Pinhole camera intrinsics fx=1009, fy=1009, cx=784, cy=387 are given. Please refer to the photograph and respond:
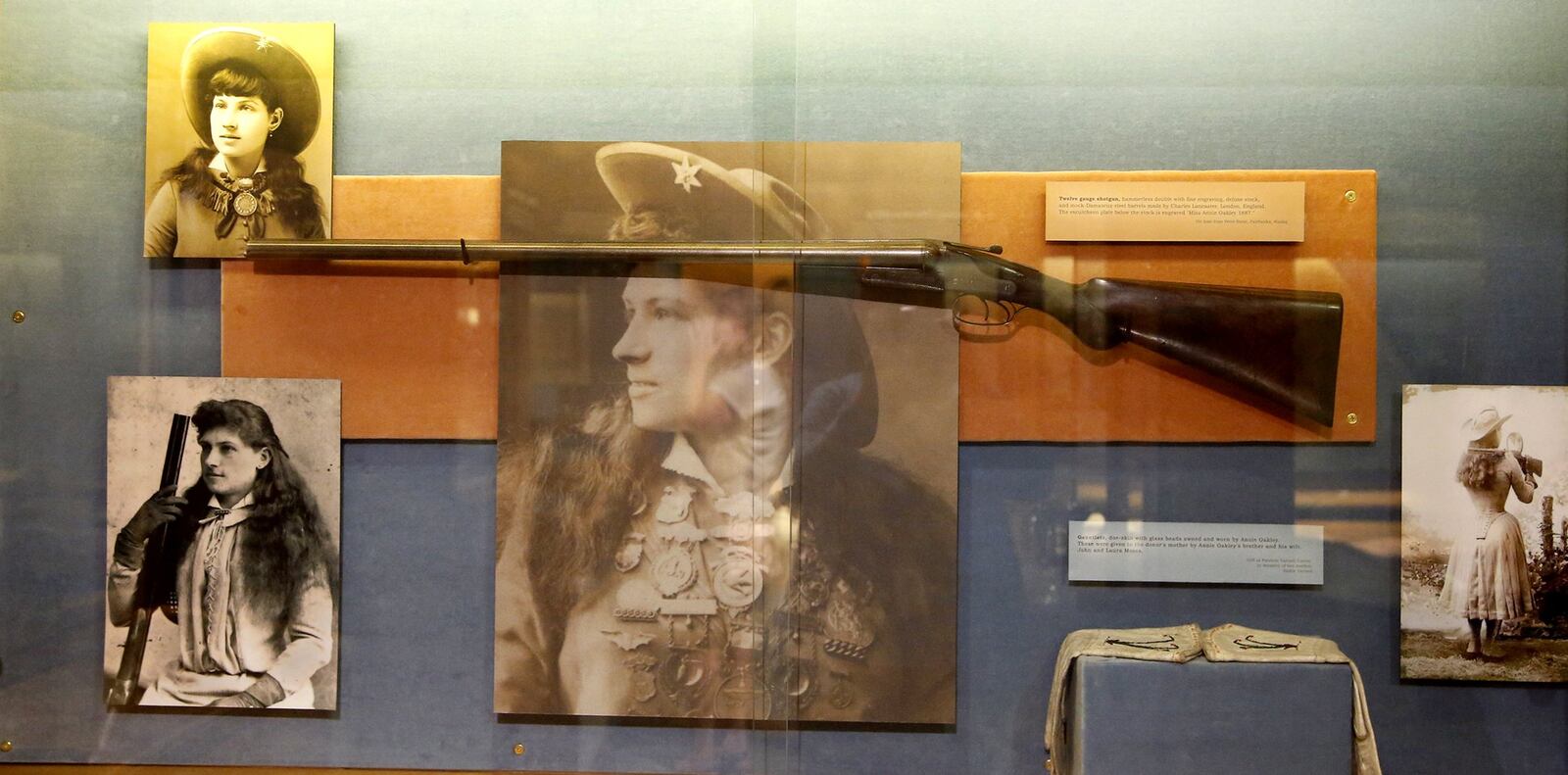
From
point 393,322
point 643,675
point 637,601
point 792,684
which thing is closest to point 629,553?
point 637,601

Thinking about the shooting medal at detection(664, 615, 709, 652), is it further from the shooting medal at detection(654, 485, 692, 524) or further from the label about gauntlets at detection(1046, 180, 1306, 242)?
the label about gauntlets at detection(1046, 180, 1306, 242)

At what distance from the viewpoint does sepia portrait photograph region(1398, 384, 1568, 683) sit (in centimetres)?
141

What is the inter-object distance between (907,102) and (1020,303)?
0.33 m

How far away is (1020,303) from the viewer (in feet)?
4.69

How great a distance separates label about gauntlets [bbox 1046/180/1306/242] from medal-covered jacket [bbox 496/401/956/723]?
475 millimetres

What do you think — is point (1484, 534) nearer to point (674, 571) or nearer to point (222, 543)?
point (674, 571)

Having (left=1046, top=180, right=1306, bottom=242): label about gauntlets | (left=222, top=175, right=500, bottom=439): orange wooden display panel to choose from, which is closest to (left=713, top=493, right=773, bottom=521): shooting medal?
(left=222, top=175, right=500, bottom=439): orange wooden display panel

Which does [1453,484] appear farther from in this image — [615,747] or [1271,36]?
[615,747]

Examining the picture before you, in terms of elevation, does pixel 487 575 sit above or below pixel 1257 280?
below

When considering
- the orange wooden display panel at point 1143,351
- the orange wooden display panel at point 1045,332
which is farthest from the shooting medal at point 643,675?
the orange wooden display panel at point 1143,351

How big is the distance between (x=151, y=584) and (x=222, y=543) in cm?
13

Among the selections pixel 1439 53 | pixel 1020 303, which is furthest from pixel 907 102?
pixel 1439 53

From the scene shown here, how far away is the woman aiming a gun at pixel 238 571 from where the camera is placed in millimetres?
1531

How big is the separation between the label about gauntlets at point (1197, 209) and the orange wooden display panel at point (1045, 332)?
0.01 meters
